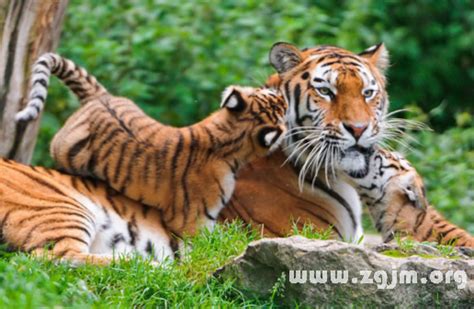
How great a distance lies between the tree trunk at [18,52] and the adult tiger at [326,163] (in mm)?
1526

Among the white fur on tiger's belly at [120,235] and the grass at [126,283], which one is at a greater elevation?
the white fur on tiger's belly at [120,235]

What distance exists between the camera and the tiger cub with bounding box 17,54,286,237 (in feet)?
22.1

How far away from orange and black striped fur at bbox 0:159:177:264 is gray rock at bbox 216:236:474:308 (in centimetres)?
95

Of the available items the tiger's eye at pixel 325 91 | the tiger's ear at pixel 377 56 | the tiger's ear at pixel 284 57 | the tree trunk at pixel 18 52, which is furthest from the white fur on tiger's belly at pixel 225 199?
the tree trunk at pixel 18 52

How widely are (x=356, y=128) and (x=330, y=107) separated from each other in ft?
0.85

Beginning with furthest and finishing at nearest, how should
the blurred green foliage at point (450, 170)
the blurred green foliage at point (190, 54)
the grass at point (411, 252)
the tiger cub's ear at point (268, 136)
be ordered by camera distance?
the blurred green foliage at point (190, 54)
the blurred green foliage at point (450, 170)
the tiger cub's ear at point (268, 136)
the grass at point (411, 252)

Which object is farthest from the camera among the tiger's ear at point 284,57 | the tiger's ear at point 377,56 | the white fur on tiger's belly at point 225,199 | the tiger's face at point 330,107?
the tiger's ear at point 377,56

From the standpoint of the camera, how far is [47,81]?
→ 7176 millimetres

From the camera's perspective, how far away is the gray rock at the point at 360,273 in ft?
17.7

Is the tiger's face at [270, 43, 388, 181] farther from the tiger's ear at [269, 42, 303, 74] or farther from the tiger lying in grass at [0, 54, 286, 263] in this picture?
the tiger lying in grass at [0, 54, 286, 263]

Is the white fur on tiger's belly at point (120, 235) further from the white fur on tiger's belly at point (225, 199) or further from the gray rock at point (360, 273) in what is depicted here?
the gray rock at point (360, 273)

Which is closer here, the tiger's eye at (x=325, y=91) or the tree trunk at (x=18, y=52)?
the tiger's eye at (x=325, y=91)

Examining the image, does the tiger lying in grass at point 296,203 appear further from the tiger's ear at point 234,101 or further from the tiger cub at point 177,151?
the tiger's ear at point 234,101

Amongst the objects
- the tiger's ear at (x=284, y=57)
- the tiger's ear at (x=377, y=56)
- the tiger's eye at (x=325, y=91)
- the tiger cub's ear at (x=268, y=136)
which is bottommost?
the tiger cub's ear at (x=268, y=136)
